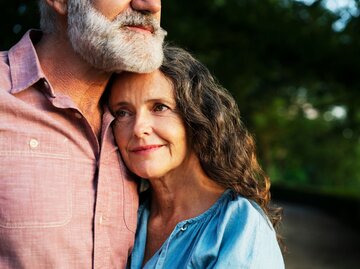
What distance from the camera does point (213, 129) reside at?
2.65 meters

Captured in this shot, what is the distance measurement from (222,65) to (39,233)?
628 cm

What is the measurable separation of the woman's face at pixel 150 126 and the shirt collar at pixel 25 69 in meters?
0.40

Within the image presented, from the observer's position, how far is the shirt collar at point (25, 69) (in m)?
2.44

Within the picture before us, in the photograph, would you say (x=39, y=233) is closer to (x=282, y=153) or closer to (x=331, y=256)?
(x=331, y=256)

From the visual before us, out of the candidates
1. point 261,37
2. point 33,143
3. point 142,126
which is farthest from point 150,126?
point 261,37

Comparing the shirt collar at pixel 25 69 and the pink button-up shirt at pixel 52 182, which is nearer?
the pink button-up shirt at pixel 52 182

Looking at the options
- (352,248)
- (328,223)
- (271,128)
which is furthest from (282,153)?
(352,248)

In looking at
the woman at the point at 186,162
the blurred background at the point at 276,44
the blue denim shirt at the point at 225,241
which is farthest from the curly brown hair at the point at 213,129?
the blurred background at the point at 276,44

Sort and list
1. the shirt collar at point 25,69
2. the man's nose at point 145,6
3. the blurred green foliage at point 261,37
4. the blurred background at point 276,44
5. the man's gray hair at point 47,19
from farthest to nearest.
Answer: the blurred green foliage at point 261,37, the blurred background at point 276,44, the man's gray hair at point 47,19, the man's nose at point 145,6, the shirt collar at point 25,69

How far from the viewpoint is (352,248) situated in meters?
12.1

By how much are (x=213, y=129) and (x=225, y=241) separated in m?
→ 0.60

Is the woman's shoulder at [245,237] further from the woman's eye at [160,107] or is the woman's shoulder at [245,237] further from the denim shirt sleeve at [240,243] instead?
the woman's eye at [160,107]

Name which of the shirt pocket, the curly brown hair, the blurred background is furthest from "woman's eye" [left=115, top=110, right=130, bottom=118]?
the blurred background

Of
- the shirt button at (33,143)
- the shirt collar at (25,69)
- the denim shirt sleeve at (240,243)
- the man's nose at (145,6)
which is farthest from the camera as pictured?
the man's nose at (145,6)
